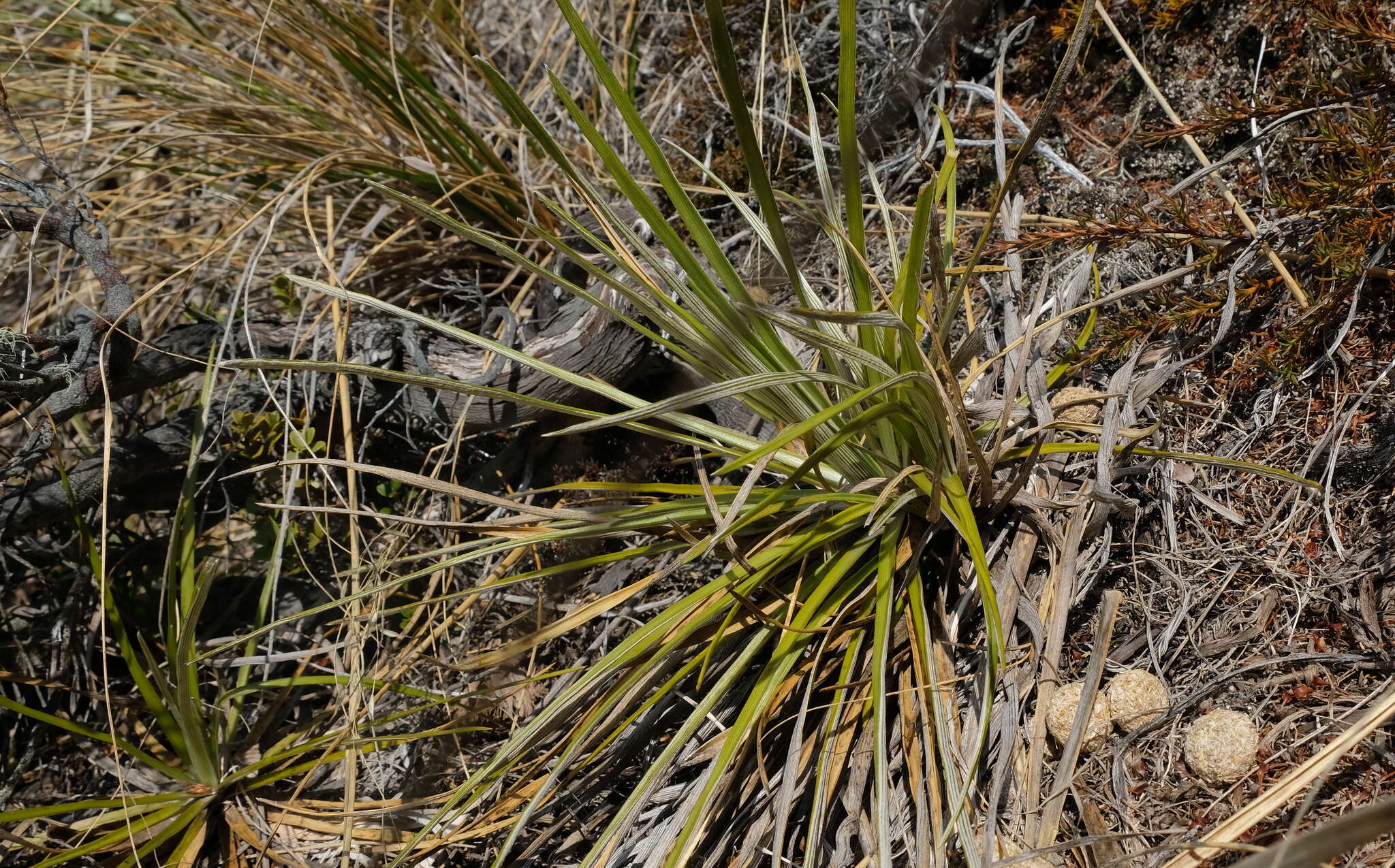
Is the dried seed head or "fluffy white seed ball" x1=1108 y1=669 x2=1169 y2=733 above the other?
the dried seed head

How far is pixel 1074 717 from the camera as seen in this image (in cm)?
114

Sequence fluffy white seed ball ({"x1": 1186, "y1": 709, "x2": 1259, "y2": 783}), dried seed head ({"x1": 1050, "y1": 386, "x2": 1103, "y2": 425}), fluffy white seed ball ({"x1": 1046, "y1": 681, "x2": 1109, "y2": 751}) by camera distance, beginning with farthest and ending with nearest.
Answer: dried seed head ({"x1": 1050, "y1": 386, "x2": 1103, "y2": 425}) → fluffy white seed ball ({"x1": 1046, "y1": 681, "x2": 1109, "y2": 751}) → fluffy white seed ball ({"x1": 1186, "y1": 709, "x2": 1259, "y2": 783})

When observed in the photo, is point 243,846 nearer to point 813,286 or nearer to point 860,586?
point 860,586

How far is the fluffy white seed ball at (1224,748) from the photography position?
3.36ft

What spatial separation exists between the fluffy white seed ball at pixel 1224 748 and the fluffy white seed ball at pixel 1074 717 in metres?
0.10

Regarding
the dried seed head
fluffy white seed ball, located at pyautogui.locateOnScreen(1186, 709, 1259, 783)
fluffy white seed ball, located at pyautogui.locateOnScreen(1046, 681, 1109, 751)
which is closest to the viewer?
fluffy white seed ball, located at pyautogui.locateOnScreen(1186, 709, 1259, 783)

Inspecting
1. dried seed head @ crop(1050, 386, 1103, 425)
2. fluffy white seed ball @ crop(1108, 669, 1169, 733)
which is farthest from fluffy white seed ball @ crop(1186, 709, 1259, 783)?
dried seed head @ crop(1050, 386, 1103, 425)

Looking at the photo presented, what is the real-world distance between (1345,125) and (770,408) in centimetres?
91

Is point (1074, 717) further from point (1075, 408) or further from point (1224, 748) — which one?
point (1075, 408)

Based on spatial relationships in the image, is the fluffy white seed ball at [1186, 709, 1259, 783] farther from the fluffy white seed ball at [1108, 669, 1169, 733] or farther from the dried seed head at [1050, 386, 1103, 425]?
the dried seed head at [1050, 386, 1103, 425]

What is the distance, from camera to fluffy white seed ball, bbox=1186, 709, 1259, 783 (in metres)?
1.02

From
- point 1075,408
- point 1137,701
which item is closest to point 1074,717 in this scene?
point 1137,701

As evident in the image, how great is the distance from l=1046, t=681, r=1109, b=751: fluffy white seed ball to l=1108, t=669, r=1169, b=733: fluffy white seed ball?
15mm

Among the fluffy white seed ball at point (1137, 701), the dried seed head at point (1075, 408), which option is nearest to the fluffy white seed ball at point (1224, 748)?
the fluffy white seed ball at point (1137, 701)
